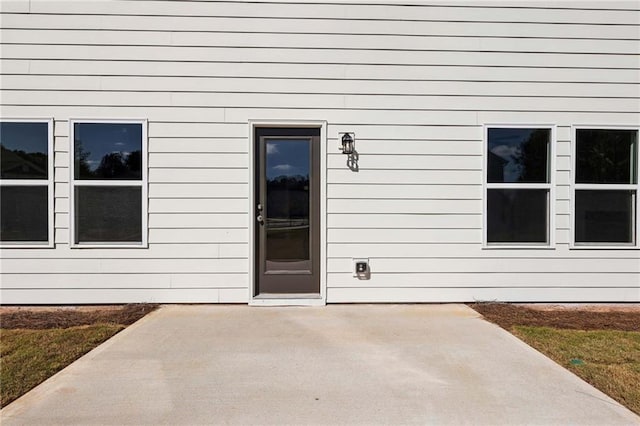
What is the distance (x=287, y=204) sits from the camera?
4340 millimetres

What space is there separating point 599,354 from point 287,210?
3.03m

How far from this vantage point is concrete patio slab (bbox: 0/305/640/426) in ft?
7.06

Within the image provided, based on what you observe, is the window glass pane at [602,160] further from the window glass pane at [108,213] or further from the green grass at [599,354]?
the window glass pane at [108,213]

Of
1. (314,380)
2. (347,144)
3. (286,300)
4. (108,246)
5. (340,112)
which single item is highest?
(340,112)

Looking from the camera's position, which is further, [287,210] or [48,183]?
[287,210]

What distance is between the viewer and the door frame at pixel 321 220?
13.9ft

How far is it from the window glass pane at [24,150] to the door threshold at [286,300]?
265cm

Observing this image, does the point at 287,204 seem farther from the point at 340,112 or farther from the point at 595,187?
the point at 595,187

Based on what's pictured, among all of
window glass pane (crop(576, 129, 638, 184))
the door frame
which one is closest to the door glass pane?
the door frame

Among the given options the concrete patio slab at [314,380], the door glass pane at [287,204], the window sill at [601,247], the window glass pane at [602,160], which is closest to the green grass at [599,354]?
the concrete patio slab at [314,380]

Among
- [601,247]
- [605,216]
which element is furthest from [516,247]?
[605,216]

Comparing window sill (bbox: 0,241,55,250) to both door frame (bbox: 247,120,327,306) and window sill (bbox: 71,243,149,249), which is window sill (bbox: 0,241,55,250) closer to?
window sill (bbox: 71,243,149,249)

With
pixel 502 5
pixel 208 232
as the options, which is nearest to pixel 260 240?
pixel 208 232

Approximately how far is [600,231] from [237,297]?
4140mm
